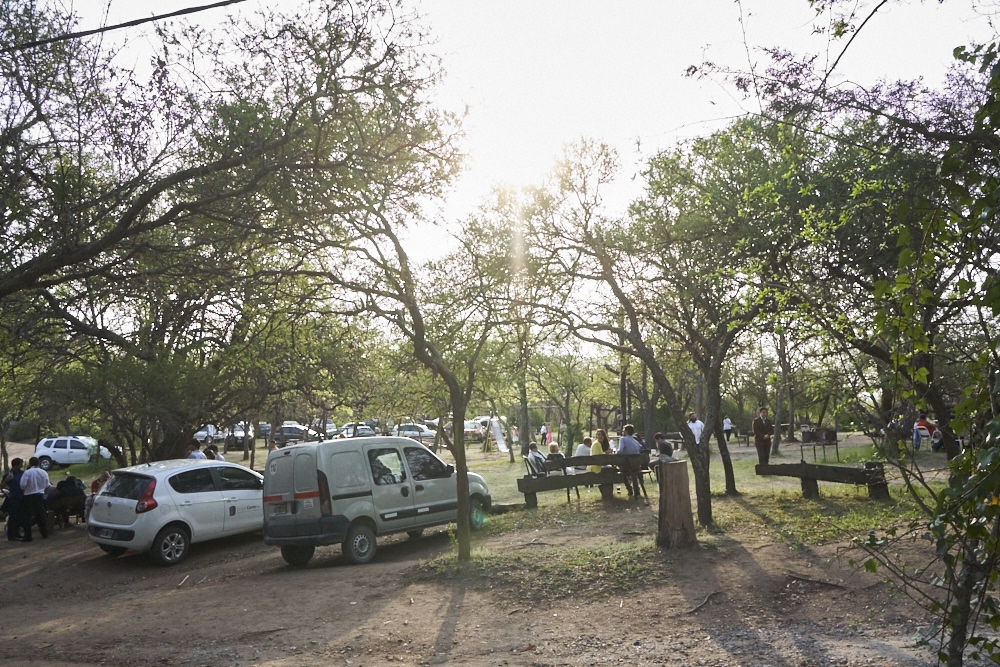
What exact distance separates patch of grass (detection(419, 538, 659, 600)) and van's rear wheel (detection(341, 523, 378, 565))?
209cm

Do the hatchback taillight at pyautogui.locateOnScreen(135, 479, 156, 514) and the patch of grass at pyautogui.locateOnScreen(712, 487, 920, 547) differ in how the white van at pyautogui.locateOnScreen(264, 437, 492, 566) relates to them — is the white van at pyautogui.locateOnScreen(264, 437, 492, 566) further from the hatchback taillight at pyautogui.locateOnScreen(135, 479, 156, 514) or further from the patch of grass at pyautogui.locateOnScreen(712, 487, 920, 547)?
the patch of grass at pyautogui.locateOnScreen(712, 487, 920, 547)

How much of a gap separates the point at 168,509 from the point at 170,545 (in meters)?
0.61

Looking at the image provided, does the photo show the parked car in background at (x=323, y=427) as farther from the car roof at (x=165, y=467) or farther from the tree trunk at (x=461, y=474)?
the tree trunk at (x=461, y=474)

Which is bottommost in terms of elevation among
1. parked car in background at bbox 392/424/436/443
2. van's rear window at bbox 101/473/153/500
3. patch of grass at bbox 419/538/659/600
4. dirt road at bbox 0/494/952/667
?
dirt road at bbox 0/494/952/667

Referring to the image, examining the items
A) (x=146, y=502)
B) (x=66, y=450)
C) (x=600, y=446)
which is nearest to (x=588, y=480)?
(x=600, y=446)

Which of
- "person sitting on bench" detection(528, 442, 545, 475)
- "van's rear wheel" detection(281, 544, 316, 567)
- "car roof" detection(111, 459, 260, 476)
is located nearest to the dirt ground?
"van's rear wheel" detection(281, 544, 316, 567)

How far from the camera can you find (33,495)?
Result: 61.2 ft

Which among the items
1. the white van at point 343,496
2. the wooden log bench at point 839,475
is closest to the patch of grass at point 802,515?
the wooden log bench at point 839,475

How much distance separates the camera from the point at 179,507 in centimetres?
1534

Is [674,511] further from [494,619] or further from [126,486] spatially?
[126,486]

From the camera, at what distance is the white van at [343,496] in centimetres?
1302

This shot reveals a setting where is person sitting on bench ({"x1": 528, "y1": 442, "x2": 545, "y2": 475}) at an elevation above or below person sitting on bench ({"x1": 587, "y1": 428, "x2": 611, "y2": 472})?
below

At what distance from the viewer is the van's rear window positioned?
15.1m

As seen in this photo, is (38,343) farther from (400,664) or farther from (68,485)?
(400,664)
